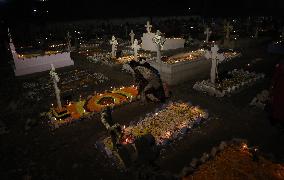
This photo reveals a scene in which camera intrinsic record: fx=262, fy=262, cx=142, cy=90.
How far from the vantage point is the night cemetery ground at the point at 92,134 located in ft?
25.6

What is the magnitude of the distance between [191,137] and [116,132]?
269 cm

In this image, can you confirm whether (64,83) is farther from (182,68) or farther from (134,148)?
(134,148)

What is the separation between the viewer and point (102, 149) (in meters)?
8.55

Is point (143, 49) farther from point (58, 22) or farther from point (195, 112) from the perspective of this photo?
point (58, 22)

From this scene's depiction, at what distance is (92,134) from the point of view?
31.5 ft

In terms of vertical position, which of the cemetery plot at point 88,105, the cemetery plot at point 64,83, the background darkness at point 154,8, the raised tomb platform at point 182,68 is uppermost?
the background darkness at point 154,8

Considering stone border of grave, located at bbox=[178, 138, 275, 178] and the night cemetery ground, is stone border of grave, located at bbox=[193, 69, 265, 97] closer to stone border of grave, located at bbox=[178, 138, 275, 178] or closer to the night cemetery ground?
the night cemetery ground

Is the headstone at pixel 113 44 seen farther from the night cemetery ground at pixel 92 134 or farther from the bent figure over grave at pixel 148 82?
the bent figure over grave at pixel 148 82

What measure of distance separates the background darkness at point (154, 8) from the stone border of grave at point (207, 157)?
33952mm

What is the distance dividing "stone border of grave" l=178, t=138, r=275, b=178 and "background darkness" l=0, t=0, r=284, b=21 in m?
34.0

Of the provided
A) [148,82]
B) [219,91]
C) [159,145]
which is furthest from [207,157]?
[219,91]

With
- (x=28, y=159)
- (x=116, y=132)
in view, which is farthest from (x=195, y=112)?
(x=28, y=159)

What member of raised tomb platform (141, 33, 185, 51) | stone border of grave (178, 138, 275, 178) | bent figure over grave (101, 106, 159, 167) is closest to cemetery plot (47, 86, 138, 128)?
bent figure over grave (101, 106, 159, 167)

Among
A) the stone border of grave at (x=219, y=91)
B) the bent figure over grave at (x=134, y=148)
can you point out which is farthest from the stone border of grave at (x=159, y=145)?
the stone border of grave at (x=219, y=91)
